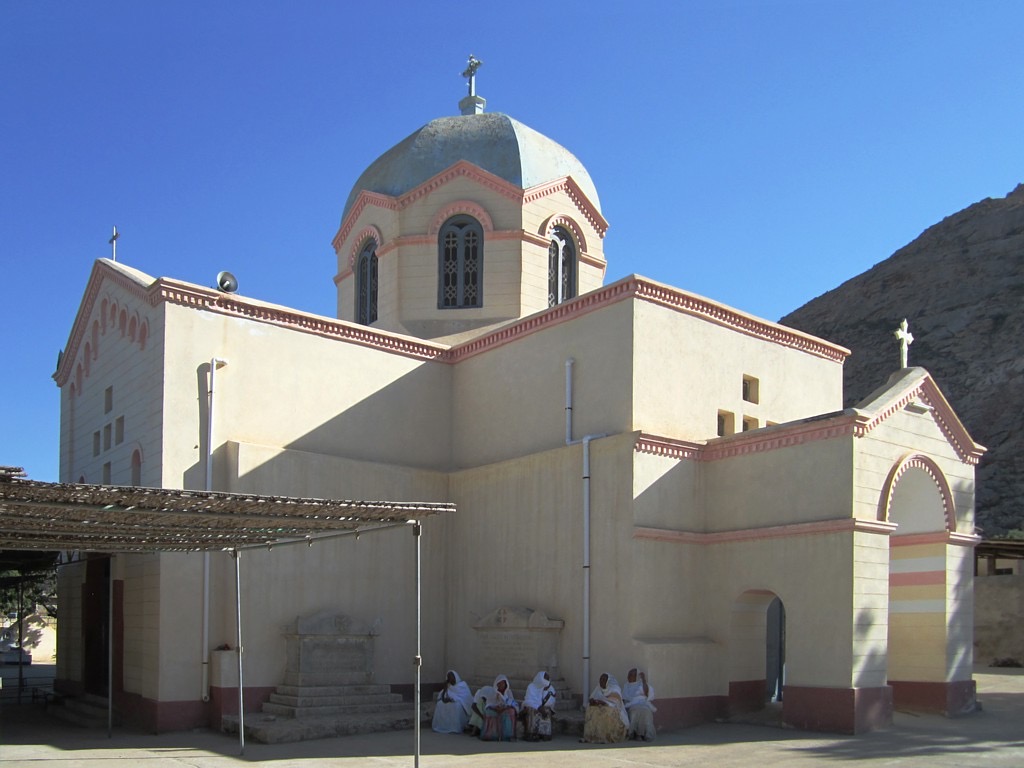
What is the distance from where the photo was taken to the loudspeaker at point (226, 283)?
690 inches

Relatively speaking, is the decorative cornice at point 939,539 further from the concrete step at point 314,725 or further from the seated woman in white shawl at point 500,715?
the concrete step at point 314,725

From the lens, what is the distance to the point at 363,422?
61.6 ft

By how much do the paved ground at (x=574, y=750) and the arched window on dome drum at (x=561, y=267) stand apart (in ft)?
31.9

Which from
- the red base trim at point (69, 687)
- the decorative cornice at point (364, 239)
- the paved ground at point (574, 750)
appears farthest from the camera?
the decorative cornice at point (364, 239)

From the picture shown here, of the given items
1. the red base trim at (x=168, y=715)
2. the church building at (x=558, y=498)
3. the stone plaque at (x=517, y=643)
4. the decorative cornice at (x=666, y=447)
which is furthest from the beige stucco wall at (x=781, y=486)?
the red base trim at (x=168, y=715)

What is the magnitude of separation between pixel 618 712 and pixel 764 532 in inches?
137

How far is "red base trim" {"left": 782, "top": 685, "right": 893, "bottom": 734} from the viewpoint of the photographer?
14.2m

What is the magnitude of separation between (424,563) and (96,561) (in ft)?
20.7

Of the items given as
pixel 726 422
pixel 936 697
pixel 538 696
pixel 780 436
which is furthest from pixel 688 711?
pixel 726 422

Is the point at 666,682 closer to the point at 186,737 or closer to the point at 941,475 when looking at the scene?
the point at 941,475

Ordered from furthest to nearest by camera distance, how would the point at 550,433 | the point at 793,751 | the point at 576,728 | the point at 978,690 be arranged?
the point at 978,690, the point at 550,433, the point at 576,728, the point at 793,751

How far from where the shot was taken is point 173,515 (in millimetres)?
10539

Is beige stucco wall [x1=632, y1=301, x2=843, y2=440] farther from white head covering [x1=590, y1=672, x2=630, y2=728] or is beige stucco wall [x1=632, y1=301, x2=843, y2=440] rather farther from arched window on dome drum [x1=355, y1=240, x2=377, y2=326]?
arched window on dome drum [x1=355, y1=240, x2=377, y2=326]

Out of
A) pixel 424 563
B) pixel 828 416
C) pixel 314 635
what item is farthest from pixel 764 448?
pixel 314 635
